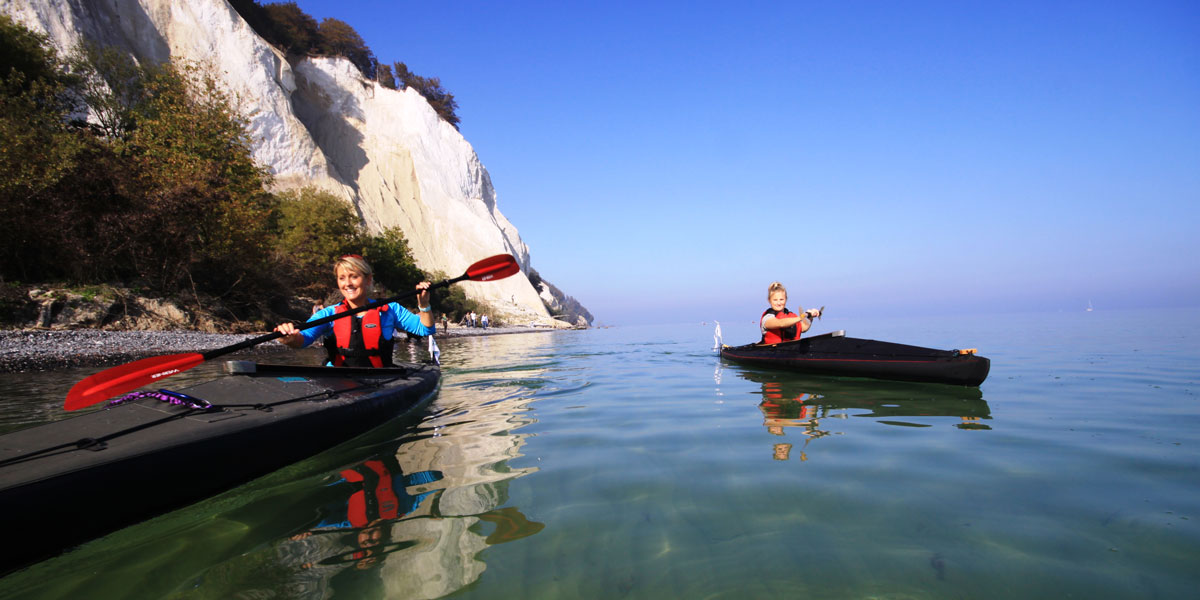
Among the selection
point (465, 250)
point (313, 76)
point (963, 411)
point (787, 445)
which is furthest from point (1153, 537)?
point (313, 76)

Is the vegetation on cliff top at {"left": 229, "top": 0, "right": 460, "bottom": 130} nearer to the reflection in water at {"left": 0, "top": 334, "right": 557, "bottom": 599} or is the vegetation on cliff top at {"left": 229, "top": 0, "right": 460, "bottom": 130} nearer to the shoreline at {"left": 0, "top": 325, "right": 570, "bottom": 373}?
the shoreline at {"left": 0, "top": 325, "right": 570, "bottom": 373}

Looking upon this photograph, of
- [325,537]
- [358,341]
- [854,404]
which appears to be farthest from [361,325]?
[854,404]

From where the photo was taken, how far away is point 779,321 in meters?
8.08

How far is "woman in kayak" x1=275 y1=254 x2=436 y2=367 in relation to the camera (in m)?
4.71

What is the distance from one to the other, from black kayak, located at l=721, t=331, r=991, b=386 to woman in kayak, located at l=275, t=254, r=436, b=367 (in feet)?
17.1

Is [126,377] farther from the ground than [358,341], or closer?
closer

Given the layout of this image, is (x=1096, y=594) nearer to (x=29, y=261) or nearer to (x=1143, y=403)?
(x=1143, y=403)

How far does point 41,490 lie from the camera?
213 cm

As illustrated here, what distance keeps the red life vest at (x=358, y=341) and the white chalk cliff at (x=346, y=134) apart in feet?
95.9

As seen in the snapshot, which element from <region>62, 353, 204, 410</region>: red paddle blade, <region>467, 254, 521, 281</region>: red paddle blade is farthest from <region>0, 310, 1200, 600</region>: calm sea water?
<region>467, 254, 521, 281</region>: red paddle blade

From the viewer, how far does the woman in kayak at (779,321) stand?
26.0 ft

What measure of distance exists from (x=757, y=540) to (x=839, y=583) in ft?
1.30

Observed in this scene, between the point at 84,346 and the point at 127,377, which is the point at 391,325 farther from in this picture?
the point at 84,346

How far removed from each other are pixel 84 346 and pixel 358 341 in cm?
1035
